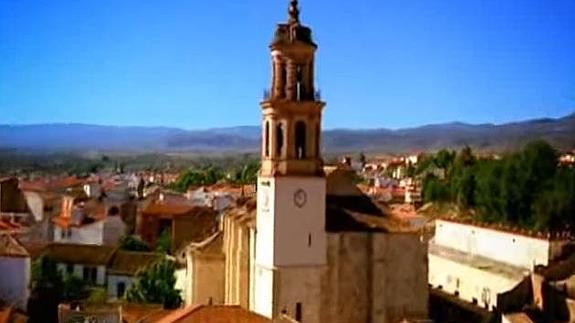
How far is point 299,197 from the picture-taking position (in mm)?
13039

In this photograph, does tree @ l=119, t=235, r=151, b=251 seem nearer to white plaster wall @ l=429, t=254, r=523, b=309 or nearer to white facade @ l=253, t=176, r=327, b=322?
white plaster wall @ l=429, t=254, r=523, b=309

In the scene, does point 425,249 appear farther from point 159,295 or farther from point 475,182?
point 475,182

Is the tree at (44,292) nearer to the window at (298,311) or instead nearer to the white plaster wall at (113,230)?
the window at (298,311)

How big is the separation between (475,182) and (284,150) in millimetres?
14839

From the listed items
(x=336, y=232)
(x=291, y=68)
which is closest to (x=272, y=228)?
(x=336, y=232)

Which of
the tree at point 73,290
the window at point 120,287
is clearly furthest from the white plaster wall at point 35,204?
the tree at point 73,290

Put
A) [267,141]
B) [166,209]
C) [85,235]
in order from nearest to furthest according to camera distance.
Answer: [267,141], [85,235], [166,209]

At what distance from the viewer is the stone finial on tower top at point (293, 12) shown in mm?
13398

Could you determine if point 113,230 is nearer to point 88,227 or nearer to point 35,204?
point 88,227

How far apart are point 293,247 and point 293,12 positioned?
11.2 ft

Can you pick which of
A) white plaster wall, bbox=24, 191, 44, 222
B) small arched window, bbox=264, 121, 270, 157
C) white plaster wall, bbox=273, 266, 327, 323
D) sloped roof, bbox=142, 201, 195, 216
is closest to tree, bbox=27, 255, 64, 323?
white plaster wall, bbox=273, 266, 327, 323

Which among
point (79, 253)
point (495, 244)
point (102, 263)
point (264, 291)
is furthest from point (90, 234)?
point (264, 291)

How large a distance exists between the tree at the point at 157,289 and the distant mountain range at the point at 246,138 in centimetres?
1095

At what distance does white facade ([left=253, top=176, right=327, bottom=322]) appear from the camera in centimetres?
1288
